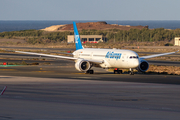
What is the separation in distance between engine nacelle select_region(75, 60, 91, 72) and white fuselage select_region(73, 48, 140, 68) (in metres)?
2.22

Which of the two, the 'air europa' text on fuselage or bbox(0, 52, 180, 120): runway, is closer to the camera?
bbox(0, 52, 180, 120): runway

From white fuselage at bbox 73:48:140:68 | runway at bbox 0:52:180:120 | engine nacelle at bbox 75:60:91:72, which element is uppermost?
white fuselage at bbox 73:48:140:68

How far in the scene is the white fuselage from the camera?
3912 centimetres

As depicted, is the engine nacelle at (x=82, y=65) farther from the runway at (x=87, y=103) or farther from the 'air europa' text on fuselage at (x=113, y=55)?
the runway at (x=87, y=103)

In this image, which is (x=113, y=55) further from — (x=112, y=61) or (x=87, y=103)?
(x=87, y=103)

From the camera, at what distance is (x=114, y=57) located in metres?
40.8

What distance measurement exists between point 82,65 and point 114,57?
14.5 feet

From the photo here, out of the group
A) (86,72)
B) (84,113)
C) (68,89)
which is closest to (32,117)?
(84,113)

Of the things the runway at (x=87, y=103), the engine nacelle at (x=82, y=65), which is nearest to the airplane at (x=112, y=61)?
the engine nacelle at (x=82, y=65)

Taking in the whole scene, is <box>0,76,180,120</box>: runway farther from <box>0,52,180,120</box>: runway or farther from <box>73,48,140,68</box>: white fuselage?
<box>73,48,140,68</box>: white fuselage

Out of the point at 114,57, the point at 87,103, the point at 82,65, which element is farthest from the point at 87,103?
the point at 82,65

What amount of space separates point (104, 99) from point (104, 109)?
3412mm

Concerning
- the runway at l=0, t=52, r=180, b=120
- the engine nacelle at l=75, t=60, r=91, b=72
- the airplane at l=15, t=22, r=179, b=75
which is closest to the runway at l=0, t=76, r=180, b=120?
the runway at l=0, t=52, r=180, b=120

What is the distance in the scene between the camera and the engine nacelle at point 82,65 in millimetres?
41031
